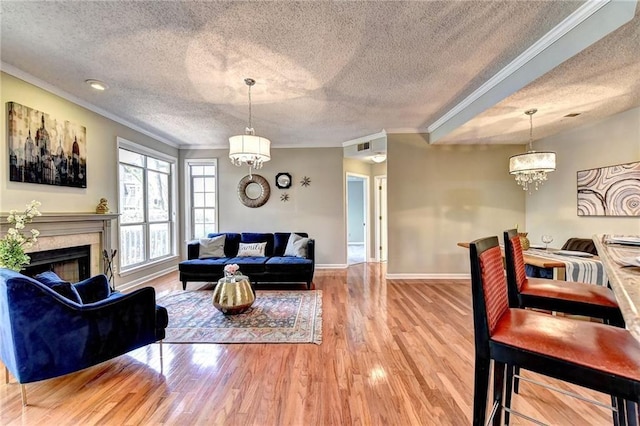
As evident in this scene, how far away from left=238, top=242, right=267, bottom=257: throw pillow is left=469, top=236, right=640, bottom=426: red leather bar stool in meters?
3.93

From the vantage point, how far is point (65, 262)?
3.35 m

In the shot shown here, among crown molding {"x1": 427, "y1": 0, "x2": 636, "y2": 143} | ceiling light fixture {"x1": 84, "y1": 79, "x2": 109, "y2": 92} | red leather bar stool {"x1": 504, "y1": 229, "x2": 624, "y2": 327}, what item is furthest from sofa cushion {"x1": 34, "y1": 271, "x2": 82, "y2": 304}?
crown molding {"x1": 427, "y1": 0, "x2": 636, "y2": 143}

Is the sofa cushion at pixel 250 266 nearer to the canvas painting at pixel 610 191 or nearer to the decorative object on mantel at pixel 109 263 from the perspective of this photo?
the decorative object on mantel at pixel 109 263

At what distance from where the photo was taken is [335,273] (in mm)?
5418

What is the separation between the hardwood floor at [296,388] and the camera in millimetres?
1653

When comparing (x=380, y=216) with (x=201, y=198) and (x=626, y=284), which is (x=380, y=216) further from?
(x=626, y=284)

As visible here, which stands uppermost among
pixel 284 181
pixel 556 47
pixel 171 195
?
pixel 556 47

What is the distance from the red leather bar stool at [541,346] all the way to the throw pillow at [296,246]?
11.3ft

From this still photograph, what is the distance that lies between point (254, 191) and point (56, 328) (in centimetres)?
429

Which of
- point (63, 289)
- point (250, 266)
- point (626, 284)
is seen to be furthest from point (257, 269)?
point (626, 284)

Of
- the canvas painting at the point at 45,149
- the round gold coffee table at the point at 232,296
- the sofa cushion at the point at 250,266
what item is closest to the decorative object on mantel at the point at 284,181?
the sofa cushion at the point at 250,266

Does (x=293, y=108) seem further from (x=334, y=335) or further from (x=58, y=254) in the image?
(x=58, y=254)

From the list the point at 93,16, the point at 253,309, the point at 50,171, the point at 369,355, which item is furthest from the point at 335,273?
the point at 93,16

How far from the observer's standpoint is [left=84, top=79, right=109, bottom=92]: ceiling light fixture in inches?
119
